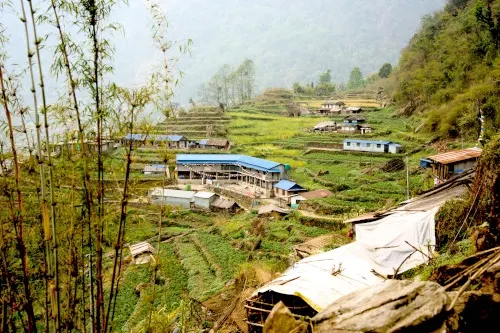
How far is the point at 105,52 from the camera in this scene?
11.0ft

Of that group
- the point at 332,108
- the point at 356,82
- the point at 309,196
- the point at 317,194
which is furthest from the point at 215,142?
the point at 356,82

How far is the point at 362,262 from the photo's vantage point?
8039 millimetres

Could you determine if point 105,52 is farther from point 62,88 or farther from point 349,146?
point 349,146

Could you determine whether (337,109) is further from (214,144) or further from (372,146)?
(372,146)

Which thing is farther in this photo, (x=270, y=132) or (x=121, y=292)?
(x=270, y=132)

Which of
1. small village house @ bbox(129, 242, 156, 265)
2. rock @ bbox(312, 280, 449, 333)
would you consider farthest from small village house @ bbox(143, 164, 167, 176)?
rock @ bbox(312, 280, 449, 333)

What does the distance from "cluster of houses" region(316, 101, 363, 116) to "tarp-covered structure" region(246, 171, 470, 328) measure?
134 feet

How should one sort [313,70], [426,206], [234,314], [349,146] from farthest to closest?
[313,70]
[349,146]
[426,206]
[234,314]

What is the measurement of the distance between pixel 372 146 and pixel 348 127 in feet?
25.7

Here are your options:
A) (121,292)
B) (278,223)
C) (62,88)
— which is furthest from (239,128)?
(62,88)

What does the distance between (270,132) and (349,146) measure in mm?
12772

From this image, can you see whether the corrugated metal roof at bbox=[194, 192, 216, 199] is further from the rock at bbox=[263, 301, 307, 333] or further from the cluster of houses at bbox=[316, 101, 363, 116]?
the cluster of houses at bbox=[316, 101, 363, 116]

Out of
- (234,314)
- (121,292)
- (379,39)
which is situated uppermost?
(379,39)

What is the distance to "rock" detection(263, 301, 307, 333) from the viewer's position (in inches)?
133
